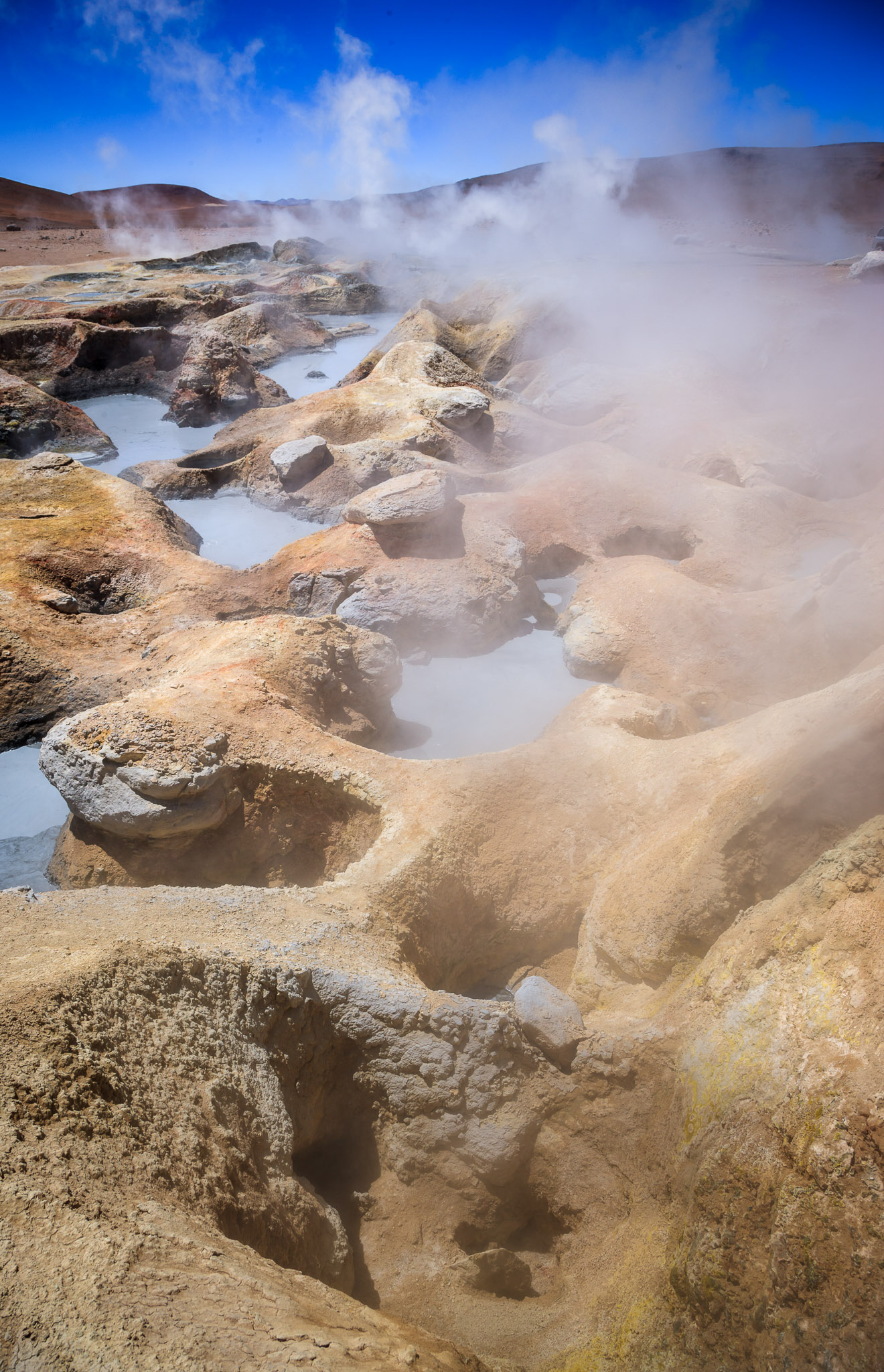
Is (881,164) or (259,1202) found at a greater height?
(881,164)

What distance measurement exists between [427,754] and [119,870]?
2.20 meters

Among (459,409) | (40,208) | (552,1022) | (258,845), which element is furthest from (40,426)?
(40,208)

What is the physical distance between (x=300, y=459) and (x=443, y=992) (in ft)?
24.3

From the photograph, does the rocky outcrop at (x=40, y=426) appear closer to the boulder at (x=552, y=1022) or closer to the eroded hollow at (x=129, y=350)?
the eroded hollow at (x=129, y=350)

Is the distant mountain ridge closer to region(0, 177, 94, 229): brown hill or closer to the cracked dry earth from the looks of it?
region(0, 177, 94, 229): brown hill

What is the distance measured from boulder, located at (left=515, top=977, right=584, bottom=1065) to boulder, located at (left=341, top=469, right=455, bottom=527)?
493cm

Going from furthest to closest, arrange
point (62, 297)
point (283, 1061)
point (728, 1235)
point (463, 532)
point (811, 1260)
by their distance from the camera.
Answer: point (62, 297), point (463, 532), point (283, 1061), point (728, 1235), point (811, 1260)

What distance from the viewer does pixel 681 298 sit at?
43.2ft

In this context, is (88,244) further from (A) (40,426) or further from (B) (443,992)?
(B) (443,992)

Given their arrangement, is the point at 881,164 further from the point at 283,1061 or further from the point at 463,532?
the point at 283,1061

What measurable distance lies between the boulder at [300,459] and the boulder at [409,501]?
2.08 metres

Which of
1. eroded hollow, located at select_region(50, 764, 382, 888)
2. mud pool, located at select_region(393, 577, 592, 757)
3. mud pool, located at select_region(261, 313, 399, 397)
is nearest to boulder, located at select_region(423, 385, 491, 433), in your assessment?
mud pool, located at select_region(393, 577, 592, 757)

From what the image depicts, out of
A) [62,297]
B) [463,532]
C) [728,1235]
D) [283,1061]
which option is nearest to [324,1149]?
[283,1061]

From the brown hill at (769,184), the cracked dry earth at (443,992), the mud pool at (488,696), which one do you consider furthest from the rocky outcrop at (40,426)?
the brown hill at (769,184)
